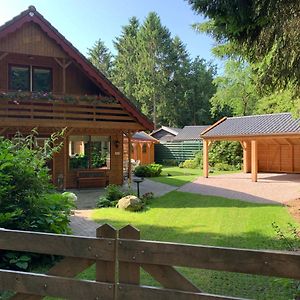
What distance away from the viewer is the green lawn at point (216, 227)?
5133 mm

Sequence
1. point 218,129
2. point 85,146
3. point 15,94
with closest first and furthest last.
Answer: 1. point 15,94
2. point 85,146
3. point 218,129

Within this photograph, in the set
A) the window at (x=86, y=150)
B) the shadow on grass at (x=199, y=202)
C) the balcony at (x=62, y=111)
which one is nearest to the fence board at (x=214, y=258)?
the shadow on grass at (x=199, y=202)

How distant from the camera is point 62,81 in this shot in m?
16.0

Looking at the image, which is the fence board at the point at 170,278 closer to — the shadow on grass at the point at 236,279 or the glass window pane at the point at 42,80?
the shadow on grass at the point at 236,279

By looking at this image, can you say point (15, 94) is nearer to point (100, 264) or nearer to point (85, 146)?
point (85, 146)

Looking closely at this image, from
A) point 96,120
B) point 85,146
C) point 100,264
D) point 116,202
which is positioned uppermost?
point 96,120

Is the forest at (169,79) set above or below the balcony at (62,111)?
above

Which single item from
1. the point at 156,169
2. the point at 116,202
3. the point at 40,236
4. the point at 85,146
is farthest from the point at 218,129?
the point at 40,236

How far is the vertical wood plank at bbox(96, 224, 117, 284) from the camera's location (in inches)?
110

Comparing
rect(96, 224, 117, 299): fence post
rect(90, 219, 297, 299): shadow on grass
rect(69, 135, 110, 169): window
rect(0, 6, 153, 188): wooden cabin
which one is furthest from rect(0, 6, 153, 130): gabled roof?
rect(96, 224, 117, 299): fence post

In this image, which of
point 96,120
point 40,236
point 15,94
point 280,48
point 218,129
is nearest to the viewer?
point 40,236

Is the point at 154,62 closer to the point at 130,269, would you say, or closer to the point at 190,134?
the point at 190,134

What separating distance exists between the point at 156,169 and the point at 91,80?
8.85m

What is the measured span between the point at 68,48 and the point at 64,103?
91.1 inches
